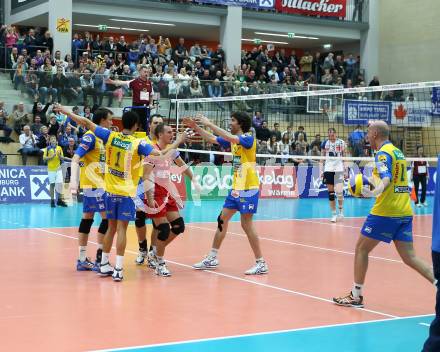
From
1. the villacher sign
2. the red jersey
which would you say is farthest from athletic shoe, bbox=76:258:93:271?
the villacher sign

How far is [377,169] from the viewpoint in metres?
7.43

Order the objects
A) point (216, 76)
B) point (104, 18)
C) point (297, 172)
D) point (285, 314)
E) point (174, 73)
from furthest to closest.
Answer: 1. point (104, 18)
2. point (216, 76)
3. point (174, 73)
4. point (297, 172)
5. point (285, 314)

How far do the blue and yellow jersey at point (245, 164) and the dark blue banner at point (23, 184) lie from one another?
11.6 meters

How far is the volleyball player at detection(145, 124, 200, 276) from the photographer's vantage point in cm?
930

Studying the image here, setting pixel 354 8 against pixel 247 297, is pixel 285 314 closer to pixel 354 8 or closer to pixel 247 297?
pixel 247 297

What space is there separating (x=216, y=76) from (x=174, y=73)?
302 cm

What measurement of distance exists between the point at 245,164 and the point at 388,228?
282 centimetres

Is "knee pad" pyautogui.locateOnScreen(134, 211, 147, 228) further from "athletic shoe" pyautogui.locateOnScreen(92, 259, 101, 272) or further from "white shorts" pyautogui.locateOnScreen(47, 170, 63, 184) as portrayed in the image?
"white shorts" pyautogui.locateOnScreen(47, 170, 63, 184)

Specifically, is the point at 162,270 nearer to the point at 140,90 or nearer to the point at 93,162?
the point at 93,162

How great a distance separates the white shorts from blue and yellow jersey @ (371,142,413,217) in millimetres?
13211

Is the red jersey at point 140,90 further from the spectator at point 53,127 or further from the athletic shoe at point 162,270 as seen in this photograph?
the spectator at point 53,127

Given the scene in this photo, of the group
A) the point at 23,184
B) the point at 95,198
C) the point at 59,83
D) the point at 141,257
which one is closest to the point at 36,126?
the point at 59,83

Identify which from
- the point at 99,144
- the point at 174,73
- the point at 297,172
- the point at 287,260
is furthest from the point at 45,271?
the point at 174,73

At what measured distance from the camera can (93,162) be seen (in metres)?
9.56
